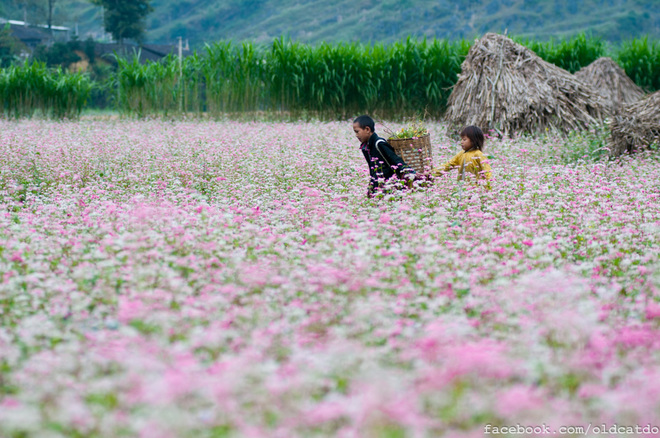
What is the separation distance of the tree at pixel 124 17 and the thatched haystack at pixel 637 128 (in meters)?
40.4

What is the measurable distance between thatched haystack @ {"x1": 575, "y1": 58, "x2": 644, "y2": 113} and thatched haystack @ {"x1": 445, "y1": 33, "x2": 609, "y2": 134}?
2.06 m

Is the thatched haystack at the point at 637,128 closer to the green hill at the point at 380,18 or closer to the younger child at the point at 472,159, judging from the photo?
the younger child at the point at 472,159

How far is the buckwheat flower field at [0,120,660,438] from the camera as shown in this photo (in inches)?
77.8

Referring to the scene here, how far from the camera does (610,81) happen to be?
1479cm

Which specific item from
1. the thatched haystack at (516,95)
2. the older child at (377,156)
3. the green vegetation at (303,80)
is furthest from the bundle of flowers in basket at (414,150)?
the green vegetation at (303,80)

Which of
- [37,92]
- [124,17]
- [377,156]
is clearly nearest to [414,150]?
[377,156]

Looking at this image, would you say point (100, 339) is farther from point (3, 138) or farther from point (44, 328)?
point (3, 138)

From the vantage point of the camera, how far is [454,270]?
3729mm

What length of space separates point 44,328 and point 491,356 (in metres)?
1.97

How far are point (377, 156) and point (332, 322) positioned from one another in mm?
3227

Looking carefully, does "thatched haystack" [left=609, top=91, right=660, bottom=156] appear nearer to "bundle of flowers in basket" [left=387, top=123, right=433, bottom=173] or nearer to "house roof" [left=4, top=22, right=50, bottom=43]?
"bundle of flowers in basket" [left=387, top=123, right=433, bottom=173]

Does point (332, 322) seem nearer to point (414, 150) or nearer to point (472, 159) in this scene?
point (414, 150)

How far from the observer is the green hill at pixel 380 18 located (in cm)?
6347

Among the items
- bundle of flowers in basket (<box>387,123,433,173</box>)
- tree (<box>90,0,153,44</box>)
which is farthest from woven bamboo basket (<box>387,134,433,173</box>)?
tree (<box>90,0,153,44</box>)
